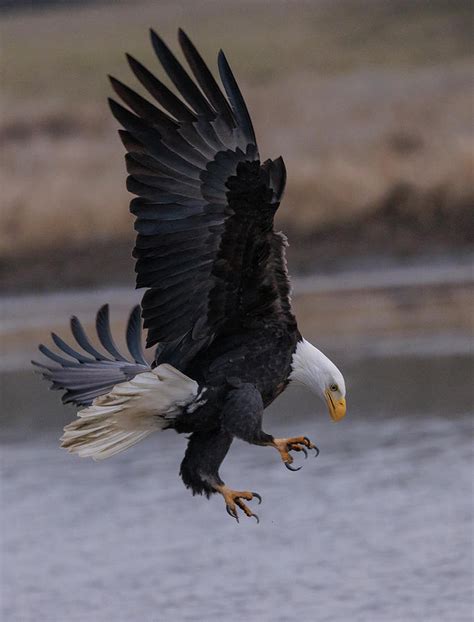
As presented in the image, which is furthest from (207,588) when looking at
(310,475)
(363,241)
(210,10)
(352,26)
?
(210,10)

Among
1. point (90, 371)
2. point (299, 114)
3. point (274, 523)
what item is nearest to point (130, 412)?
point (90, 371)

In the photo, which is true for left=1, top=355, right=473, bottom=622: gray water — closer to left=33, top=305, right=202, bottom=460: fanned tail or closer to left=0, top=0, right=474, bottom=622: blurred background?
left=0, top=0, right=474, bottom=622: blurred background

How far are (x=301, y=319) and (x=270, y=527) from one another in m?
5.05

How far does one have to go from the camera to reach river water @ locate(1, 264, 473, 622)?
827cm

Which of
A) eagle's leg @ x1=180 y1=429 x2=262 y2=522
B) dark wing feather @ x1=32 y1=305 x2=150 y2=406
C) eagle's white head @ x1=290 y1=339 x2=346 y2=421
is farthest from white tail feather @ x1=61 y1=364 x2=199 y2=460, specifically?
dark wing feather @ x1=32 y1=305 x2=150 y2=406

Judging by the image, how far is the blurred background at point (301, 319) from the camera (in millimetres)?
8602

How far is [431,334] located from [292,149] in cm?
579

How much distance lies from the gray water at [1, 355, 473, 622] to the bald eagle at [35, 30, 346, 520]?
1.70m

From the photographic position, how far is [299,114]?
2012cm

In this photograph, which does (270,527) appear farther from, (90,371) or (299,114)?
(299,114)

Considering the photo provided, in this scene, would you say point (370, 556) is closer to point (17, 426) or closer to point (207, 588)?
point (207, 588)

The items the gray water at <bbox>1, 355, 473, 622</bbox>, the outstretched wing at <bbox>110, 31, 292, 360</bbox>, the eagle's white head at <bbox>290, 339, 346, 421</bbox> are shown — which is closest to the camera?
the outstretched wing at <bbox>110, 31, 292, 360</bbox>

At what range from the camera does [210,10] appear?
3212 cm

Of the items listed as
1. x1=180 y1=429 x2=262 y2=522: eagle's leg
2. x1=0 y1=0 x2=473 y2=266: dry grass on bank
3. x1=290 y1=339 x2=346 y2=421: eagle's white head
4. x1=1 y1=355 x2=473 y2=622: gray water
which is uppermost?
x1=0 y1=0 x2=473 y2=266: dry grass on bank
